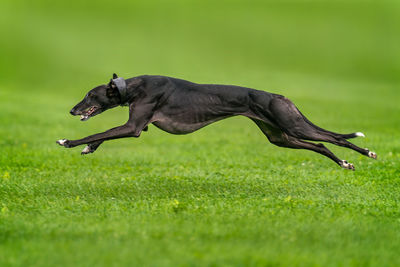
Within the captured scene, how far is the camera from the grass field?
703 cm

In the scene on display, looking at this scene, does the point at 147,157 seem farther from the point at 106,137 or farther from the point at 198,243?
the point at 198,243

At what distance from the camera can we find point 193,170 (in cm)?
1302

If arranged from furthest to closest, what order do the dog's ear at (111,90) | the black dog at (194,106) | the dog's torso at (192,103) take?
the dog's torso at (192,103), the black dog at (194,106), the dog's ear at (111,90)

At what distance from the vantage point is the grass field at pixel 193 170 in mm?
7031

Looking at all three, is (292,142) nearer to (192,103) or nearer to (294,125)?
(294,125)

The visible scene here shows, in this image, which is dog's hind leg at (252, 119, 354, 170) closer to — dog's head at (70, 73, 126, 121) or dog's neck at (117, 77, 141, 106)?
dog's neck at (117, 77, 141, 106)

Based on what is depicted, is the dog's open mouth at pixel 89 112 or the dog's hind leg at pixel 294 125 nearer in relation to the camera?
the dog's open mouth at pixel 89 112

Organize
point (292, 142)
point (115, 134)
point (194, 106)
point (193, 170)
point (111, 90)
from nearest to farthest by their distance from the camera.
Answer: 1. point (115, 134)
2. point (111, 90)
3. point (194, 106)
4. point (292, 142)
5. point (193, 170)

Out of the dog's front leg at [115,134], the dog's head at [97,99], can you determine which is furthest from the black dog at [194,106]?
the dog's front leg at [115,134]

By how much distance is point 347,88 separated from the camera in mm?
35906

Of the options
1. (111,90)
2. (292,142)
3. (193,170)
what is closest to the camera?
(111,90)

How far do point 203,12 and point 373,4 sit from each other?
14830mm

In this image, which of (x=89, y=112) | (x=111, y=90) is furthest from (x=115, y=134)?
(x=111, y=90)

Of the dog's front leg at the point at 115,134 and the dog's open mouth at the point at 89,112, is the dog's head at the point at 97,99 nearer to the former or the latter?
the dog's open mouth at the point at 89,112
